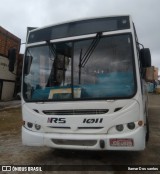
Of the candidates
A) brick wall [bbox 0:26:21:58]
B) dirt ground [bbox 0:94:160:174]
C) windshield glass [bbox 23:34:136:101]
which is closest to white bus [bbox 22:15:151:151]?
windshield glass [bbox 23:34:136:101]

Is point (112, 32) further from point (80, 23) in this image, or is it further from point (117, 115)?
point (117, 115)

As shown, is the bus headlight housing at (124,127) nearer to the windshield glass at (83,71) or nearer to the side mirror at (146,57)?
the windshield glass at (83,71)

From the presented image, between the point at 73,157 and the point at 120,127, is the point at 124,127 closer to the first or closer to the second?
the point at 120,127

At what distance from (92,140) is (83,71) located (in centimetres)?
133

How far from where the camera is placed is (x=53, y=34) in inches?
225

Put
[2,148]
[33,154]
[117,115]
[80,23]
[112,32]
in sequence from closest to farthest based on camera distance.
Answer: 1. [117,115]
2. [112,32]
3. [80,23]
4. [33,154]
5. [2,148]

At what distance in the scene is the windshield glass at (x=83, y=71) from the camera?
4957mm

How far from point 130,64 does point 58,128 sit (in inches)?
72.7

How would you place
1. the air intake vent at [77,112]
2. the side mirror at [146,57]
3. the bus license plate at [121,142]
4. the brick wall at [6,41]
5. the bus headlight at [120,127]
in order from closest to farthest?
the bus license plate at [121,142] < the bus headlight at [120,127] < the air intake vent at [77,112] < the side mirror at [146,57] < the brick wall at [6,41]

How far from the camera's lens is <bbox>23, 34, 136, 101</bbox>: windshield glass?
16.3 ft

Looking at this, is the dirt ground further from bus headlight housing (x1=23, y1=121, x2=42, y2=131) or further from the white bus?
bus headlight housing (x1=23, y1=121, x2=42, y2=131)

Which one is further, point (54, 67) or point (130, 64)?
point (54, 67)

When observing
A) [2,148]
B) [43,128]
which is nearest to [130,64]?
[43,128]

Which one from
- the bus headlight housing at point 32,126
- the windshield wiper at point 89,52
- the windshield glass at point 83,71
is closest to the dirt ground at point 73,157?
the bus headlight housing at point 32,126
